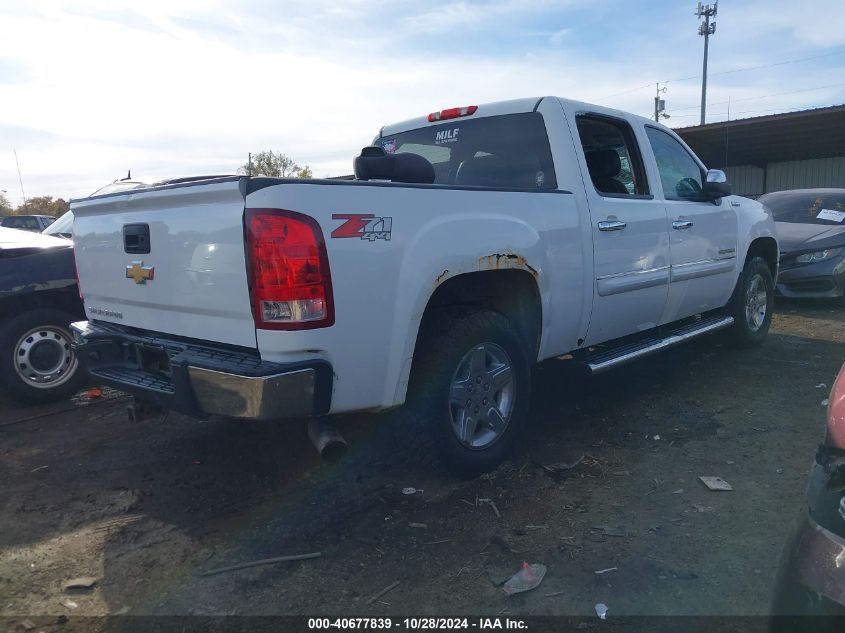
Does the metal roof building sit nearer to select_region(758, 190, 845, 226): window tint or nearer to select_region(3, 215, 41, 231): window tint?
select_region(758, 190, 845, 226): window tint

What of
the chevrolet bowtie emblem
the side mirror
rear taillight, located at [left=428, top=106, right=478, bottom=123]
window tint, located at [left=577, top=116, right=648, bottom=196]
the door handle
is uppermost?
rear taillight, located at [left=428, top=106, right=478, bottom=123]

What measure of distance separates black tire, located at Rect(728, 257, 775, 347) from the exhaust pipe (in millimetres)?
4452

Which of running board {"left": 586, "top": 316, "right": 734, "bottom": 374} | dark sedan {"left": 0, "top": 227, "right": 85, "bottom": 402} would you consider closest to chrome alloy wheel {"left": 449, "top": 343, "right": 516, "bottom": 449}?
running board {"left": 586, "top": 316, "right": 734, "bottom": 374}

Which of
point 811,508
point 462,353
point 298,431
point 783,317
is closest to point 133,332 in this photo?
point 298,431

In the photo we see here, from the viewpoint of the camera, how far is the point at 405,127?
4965 mm

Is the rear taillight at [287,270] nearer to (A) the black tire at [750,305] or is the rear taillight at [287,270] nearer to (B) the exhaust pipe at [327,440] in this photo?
(B) the exhaust pipe at [327,440]

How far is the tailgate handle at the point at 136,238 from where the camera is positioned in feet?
10.5

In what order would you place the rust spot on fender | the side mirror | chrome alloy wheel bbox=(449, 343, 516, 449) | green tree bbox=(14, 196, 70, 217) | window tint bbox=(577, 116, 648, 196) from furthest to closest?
green tree bbox=(14, 196, 70, 217) < the side mirror < window tint bbox=(577, 116, 648, 196) < chrome alloy wheel bbox=(449, 343, 516, 449) < the rust spot on fender

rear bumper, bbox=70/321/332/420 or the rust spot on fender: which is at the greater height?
the rust spot on fender

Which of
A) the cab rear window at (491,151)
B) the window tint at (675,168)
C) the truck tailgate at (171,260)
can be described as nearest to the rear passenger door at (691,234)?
the window tint at (675,168)

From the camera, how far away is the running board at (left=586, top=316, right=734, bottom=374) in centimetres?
412

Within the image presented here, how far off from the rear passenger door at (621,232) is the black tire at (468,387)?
0.79 metres

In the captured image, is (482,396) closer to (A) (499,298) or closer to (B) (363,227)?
(A) (499,298)

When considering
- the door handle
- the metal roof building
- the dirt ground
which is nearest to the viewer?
the dirt ground
